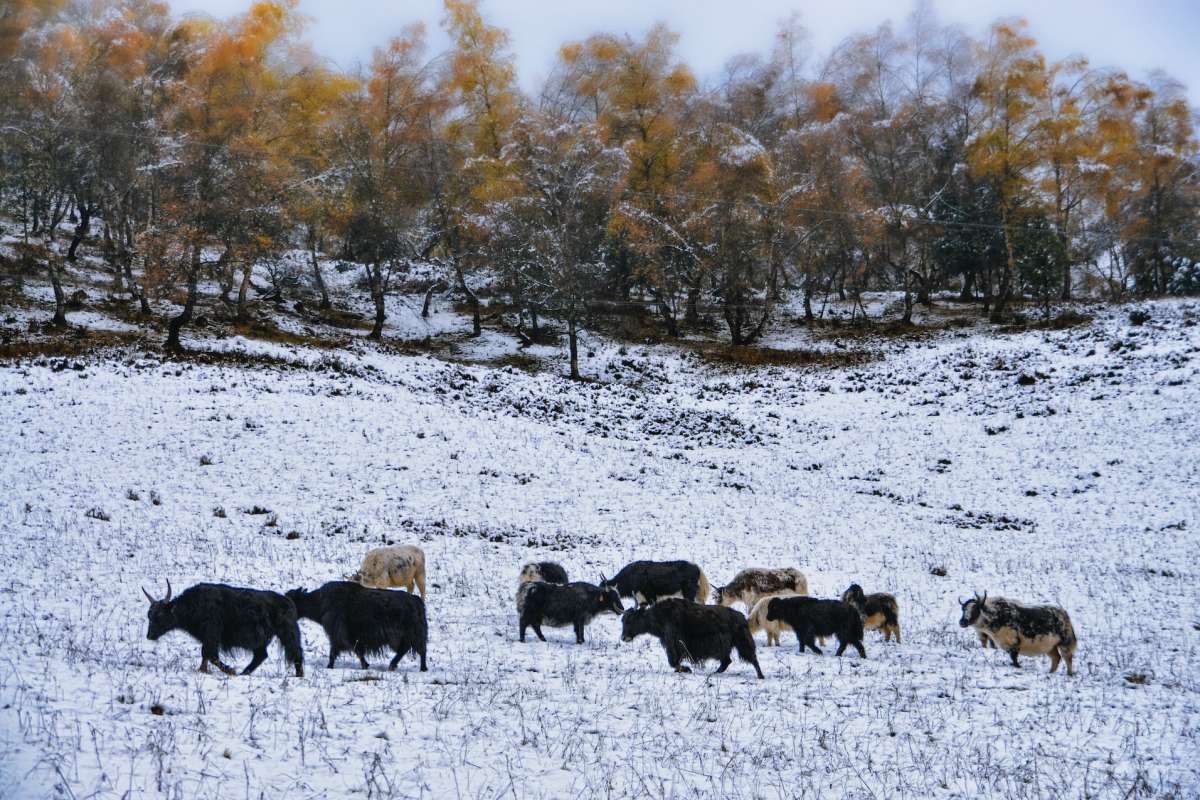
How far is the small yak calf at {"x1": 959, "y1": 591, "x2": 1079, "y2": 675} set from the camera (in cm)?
998

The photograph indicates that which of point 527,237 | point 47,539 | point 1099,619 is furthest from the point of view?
point 527,237

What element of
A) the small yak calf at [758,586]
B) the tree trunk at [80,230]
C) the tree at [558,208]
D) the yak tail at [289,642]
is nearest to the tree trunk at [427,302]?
the tree at [558,208]

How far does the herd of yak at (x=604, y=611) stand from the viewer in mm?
8094

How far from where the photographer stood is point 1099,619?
13602 mm

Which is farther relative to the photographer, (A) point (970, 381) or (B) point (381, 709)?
(A) point (970, 381)

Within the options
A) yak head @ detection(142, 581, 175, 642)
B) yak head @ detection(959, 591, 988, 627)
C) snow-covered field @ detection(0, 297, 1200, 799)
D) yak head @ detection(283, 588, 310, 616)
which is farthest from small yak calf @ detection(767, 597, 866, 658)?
yak head @ detection(142, 581, 175, 642)

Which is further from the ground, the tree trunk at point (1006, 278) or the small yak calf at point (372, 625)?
the tree trunk at point (1006, 278)

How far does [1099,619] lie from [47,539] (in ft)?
62.2

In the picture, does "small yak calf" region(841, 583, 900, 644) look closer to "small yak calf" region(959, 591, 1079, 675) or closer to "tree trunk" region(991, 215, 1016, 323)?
"small yak calf" region(959, 591, 1079, 675)

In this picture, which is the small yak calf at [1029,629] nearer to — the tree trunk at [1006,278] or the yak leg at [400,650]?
the yak leg at [400,650]

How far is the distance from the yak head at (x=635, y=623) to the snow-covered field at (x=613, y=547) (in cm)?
30

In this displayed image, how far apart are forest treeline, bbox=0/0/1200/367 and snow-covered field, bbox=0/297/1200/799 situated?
7.23 m

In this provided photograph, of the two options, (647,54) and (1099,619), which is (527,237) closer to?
(647,54)

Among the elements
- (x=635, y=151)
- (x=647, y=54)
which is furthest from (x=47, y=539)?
(x=647, y=54)
